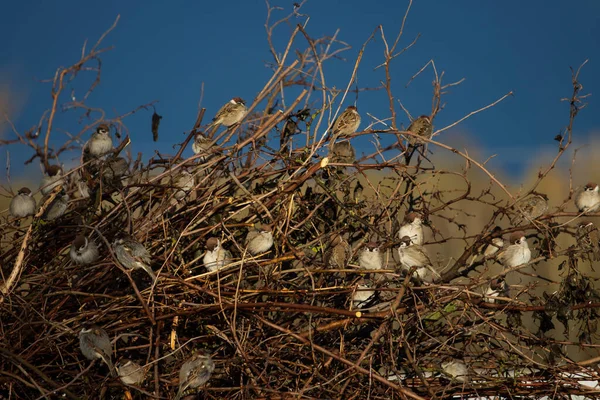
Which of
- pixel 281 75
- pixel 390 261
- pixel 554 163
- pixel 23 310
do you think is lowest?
pixel 23 310

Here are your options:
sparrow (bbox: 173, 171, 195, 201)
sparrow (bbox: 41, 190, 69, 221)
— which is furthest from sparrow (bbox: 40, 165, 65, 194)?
→ sparrow (bbox: 173, 171, 195, 201)

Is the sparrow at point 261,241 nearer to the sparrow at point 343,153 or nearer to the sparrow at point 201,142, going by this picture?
the sparrow at point 343,153

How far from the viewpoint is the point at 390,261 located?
4.07 meters

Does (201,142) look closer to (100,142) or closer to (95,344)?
(100,142)

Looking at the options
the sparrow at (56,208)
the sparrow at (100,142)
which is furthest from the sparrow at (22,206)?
the sparrow at (100,142)

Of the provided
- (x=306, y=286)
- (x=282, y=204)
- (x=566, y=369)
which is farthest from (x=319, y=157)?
(x=566, y=369)

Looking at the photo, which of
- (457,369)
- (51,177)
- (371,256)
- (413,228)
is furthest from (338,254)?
(51,177)

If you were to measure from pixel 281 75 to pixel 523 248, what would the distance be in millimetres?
1735

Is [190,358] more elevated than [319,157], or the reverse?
[319,157]

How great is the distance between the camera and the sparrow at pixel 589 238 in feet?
12.1

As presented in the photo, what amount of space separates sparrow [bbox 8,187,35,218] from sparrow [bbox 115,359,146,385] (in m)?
1.41

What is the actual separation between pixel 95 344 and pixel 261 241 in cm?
103

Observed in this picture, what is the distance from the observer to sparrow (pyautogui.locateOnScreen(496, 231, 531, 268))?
13.0 ft

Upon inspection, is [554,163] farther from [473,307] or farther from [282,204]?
[282,204]
